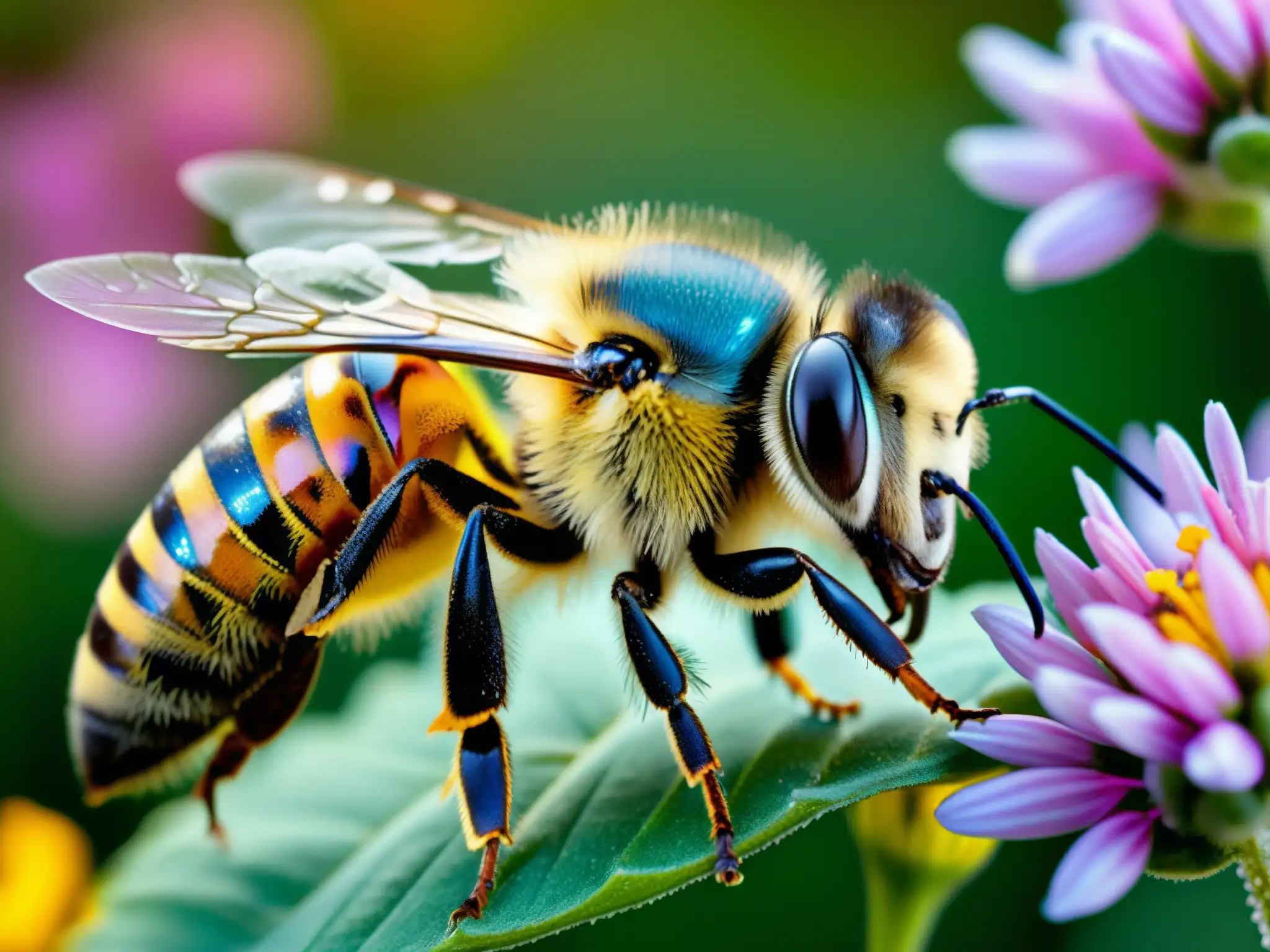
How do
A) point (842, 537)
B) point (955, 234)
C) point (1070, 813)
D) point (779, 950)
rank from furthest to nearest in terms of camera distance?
point (955, 234) < point (779, 950) < point (842, 537) < point (1070, 813)

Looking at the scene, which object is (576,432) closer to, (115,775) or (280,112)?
(115,775)

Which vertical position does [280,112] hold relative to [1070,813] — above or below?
above

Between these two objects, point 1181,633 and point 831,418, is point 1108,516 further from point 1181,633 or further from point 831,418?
point 831,418

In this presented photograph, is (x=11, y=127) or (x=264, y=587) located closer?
(x=264, y=587)

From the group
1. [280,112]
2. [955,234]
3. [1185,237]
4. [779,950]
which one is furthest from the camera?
[955,234]

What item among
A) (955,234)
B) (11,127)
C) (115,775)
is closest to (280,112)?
(11,127)

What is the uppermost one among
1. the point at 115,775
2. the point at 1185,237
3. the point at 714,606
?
the point at 1185,237

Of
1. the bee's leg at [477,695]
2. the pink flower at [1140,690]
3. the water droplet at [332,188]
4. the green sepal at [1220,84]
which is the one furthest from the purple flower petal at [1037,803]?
the water droplet at [332,188]

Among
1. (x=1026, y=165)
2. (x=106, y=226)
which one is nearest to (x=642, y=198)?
(x=106, y=226)
